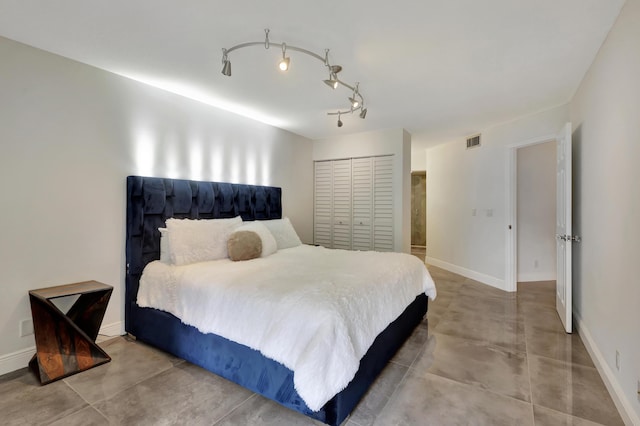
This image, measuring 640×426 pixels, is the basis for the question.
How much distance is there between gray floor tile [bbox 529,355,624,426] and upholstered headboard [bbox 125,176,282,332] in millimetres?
3178

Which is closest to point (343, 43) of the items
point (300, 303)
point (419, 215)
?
point (300, 303)

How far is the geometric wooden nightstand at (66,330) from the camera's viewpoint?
6.82 ft

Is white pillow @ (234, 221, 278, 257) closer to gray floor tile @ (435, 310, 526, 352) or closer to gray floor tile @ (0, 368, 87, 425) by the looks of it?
gray floor tile @ (0, 368, 87, 425)

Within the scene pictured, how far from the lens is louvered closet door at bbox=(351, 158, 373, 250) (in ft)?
15.1

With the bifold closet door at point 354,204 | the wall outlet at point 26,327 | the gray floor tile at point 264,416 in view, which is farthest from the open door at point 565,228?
the wall outlet at point 26,327

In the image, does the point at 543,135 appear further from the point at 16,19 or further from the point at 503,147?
the point at 16,19

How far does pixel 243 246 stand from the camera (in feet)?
9.30

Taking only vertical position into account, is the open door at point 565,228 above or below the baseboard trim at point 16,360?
above

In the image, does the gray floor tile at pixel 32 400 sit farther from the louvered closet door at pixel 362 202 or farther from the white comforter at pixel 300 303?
the louvered closet door at pixel 362 202

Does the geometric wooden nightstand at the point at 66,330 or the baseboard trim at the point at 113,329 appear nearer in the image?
the geometric wooden nightstand at the point at 66,330

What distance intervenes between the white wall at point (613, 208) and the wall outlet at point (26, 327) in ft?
12.8

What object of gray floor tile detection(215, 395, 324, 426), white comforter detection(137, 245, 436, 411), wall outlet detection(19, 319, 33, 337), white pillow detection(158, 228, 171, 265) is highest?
white pillow detection(158, 228, 171, 265)

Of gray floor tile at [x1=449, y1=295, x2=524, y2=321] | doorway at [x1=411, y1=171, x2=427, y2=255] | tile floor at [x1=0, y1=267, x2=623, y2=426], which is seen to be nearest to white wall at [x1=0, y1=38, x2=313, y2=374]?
tile floor at [x1=0, y1=267, x2=623, y2=426]

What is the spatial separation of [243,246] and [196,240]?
16.9 inches
